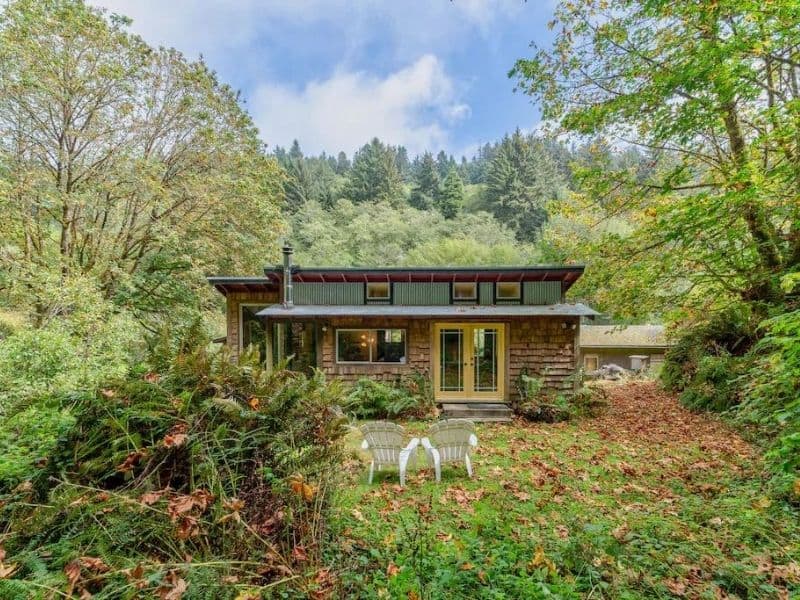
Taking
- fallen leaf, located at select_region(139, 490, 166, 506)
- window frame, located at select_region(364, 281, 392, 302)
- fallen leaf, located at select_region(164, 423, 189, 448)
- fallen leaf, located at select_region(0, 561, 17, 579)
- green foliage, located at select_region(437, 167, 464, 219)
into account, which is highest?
green foliage, located at select_region(437, 167, 464, 219)

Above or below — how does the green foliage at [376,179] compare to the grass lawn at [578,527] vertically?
above

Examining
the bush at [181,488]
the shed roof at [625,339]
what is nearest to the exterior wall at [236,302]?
the bush at [181,488]

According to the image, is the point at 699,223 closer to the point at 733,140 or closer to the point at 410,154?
the point at 733,140

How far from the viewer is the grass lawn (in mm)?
2539

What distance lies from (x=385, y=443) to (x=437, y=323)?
4987 millimetres

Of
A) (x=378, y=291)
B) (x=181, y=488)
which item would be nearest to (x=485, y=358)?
(x=378, y=291)

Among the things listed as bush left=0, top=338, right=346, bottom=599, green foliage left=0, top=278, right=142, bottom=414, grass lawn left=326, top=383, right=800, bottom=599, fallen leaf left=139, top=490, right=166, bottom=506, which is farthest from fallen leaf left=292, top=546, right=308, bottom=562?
green foliage left=0, top=278, right=142, bottom=414

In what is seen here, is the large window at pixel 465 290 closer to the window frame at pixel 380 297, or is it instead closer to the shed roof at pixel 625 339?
the window frame at pixel 380 297

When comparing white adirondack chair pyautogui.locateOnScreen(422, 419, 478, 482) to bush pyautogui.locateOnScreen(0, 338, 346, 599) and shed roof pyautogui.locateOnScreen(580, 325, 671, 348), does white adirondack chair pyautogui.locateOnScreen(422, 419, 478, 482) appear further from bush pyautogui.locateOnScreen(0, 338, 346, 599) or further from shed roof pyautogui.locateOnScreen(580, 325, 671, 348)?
shed roof pyautogui.locateOnScreen(580, 325, 671, 348)

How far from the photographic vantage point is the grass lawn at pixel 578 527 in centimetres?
254

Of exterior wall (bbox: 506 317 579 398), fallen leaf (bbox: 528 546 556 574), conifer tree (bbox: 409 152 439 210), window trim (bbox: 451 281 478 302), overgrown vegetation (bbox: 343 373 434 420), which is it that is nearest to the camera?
fallen leaf (bbox: 528 546 556 574)

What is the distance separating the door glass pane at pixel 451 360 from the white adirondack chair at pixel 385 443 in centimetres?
464

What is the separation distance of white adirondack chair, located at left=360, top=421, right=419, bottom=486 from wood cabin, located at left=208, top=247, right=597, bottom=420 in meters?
4.29

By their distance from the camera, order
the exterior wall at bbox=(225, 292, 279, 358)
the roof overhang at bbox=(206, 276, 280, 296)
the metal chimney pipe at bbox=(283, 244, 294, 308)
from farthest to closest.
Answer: the exterior wall at bbox=(225, 292, 279, 358) → the roof overhang at bbox=(206, 276, 280, 296) → the metal chimney pipe at bbox=(283, 244, 294, 308)
